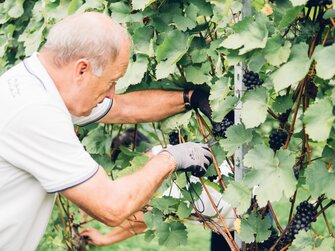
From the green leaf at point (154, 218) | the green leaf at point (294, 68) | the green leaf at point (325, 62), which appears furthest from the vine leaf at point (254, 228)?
the green leaf at point (325, 62)

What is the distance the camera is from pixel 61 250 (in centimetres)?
473

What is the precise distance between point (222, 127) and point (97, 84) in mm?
607

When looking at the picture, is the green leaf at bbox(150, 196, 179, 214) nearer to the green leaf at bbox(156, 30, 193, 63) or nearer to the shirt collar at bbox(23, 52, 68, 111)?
the green leaf at bbox(156, 30, 193, 63)

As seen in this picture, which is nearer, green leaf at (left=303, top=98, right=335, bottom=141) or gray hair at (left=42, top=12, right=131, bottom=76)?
green leaf at (left=303, top=98, right=335, bottom=141)

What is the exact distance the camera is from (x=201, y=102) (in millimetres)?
3049

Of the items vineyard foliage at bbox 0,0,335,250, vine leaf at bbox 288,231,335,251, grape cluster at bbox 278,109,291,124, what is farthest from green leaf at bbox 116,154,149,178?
vine leaf at bbox 288,231,335,251

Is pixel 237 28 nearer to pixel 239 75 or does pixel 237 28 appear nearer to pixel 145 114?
pixel 239 75

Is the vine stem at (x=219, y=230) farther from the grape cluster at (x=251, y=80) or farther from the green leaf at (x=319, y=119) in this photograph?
the green leaf at (x=319, y=119)

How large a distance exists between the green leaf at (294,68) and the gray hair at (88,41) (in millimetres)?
603

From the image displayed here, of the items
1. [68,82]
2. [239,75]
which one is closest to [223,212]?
[239,75]

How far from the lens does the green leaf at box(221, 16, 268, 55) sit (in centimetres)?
241

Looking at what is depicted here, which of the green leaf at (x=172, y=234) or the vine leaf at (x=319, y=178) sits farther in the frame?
the green leaf at (x=172, y=234)

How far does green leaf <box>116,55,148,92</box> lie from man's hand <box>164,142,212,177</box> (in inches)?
14.8

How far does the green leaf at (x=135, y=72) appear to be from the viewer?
3.00 m
